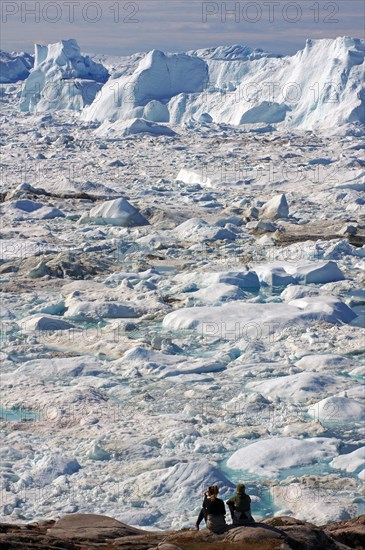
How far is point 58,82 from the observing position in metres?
55.1

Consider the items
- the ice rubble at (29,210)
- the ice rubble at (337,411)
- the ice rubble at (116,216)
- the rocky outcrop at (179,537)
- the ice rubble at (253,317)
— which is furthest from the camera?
the ice rubble at (29,210)

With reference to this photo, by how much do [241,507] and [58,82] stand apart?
51.2 meters

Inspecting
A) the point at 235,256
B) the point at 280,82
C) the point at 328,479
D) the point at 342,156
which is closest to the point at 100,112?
the point at 280,82

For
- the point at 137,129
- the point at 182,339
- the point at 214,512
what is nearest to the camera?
the point at 214,512

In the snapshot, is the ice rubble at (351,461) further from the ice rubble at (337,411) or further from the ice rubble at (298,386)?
the ice rubble at (298,386)

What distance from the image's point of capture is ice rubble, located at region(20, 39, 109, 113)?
178ft

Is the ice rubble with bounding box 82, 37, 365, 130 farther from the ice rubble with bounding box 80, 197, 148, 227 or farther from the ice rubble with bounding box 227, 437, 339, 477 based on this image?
the ice rubble with bounding box 227, 437, 339, 477

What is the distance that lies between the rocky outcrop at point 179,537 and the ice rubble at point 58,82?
4890 cm

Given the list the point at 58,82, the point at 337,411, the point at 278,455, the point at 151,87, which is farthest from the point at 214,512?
the point at 58,82

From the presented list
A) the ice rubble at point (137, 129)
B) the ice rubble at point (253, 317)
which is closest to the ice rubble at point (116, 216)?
the ice rubble at point (253, 317)

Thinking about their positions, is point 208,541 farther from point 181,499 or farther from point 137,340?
point 137,340

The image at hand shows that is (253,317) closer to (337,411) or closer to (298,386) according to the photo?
(298,386)

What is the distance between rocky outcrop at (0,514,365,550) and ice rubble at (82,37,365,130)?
35.8 m

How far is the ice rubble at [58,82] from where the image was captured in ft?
178
